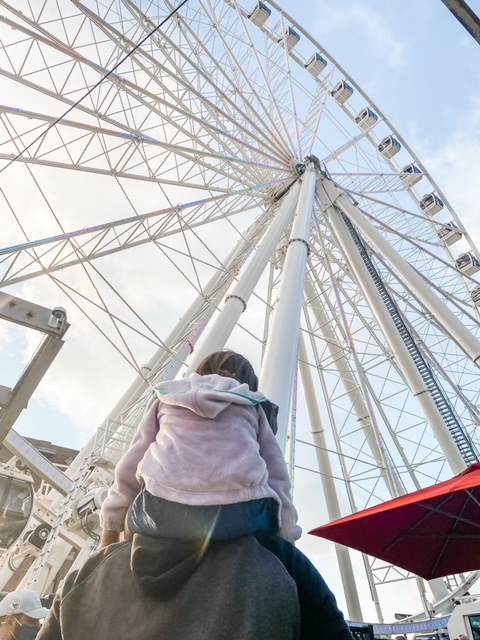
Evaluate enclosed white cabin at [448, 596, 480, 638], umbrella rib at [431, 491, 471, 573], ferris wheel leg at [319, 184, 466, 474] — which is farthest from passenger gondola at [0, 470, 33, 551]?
enclosed white cabin at [448, 596, 480, 638]

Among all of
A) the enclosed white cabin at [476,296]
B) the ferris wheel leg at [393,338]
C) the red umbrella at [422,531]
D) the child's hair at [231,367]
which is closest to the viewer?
the child's hair at [231,367]

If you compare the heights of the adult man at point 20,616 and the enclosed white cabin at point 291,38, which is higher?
the enclosed white cabin at point 291,38

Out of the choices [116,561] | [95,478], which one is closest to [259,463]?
[116,561]

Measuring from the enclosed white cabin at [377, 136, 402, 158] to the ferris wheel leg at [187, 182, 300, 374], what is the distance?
11.8 m

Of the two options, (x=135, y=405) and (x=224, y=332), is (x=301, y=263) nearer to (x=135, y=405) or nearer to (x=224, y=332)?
(x=224, y=332)

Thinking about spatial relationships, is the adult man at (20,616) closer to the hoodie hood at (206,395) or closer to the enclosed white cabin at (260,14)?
the hoodie hood at (206,395)

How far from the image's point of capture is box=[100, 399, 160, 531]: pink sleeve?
4.25ft

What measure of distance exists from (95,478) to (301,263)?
4686mm

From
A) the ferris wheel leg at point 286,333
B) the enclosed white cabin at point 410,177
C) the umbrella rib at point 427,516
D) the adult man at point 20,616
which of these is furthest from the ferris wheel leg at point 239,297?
the enclosed white cabin at point 410,177

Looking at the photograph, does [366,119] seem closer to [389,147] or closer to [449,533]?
[389,147]

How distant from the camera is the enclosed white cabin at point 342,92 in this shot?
17500 mm

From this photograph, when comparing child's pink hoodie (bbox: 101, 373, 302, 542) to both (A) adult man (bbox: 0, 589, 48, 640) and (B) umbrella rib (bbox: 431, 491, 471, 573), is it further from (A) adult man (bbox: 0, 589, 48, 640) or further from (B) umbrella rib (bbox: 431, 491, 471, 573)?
(B) umbrella rib (bbox: 431, 491, 471, 573)

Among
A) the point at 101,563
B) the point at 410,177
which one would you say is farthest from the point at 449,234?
the point at 101,563

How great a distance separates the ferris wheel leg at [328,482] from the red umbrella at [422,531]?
16.5 feet
